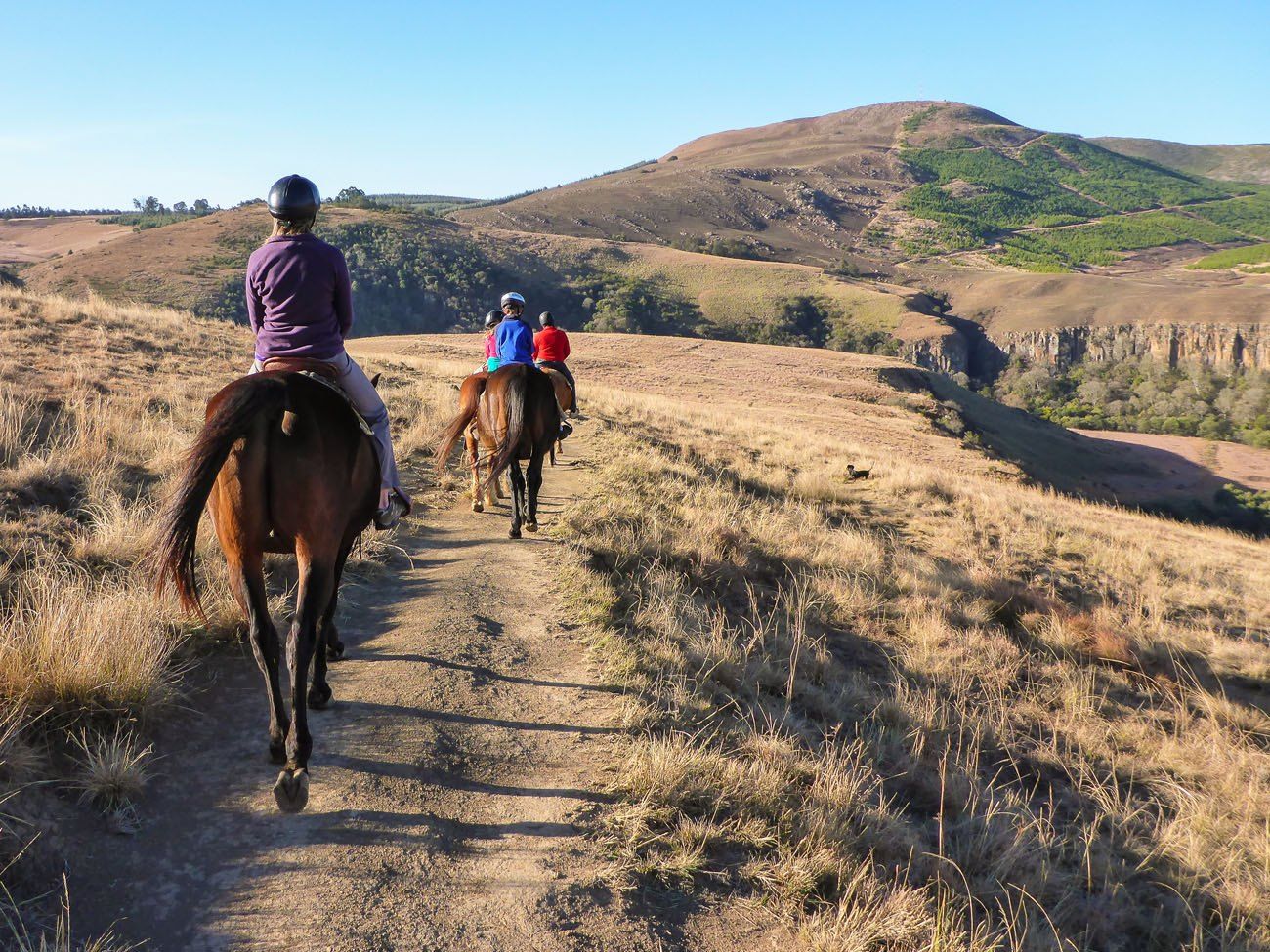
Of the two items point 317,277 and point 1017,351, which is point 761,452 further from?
point 1017,351

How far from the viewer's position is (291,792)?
12.4 ft

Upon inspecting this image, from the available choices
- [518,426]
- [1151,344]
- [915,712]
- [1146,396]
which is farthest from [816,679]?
[1151,344]

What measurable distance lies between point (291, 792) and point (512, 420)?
5.60m

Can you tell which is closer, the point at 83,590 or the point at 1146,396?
the point at 83,590

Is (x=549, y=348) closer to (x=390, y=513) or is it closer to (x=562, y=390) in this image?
(x=562, y=390)

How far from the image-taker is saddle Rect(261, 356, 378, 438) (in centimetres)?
429

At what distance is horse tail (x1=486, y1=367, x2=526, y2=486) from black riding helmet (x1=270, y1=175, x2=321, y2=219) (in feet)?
14.5

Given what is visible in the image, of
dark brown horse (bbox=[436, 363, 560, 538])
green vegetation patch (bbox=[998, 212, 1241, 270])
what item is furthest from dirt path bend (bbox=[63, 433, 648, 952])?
green vegetation patch (bbox=[998, 212, 1241, 270])

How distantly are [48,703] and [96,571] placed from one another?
2339 millimetres

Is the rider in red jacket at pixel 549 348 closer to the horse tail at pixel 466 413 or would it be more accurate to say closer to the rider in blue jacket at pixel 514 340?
the horse tail at pixel 466 413

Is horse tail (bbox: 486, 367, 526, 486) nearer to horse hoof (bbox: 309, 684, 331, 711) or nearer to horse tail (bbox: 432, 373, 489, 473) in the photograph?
horse tail (bbox: 432, 373, 489, 473)

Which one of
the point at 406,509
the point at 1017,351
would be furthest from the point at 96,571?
the point at 1017,351

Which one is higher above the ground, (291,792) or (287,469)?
(287,469)

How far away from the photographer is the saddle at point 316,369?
14.1 ft
